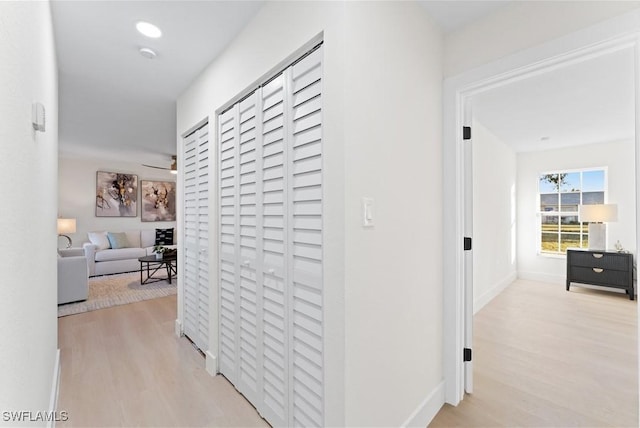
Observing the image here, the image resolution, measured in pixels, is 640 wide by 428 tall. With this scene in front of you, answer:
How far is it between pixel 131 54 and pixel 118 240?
200 inches

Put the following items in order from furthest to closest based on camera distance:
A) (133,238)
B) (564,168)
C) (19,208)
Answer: (133,238)
(564,168)
(19,208)

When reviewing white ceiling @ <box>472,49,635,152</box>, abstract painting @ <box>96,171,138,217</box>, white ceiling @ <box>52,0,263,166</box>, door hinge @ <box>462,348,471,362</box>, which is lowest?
door hinge @ <box>462,348,471,362</box>

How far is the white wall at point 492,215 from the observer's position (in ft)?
12.3

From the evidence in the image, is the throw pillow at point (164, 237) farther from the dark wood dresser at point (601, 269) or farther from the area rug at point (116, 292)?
the dark wood dresser at point (601, 269)

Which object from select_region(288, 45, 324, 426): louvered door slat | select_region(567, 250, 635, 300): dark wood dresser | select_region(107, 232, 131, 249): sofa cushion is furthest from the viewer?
select_region(107, 232, 131, 249): sofa cushion

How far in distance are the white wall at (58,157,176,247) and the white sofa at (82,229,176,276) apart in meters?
0.44

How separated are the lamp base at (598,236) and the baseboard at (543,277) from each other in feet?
2.29

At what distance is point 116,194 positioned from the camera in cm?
662

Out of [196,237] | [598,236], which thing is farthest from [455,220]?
[598,236]

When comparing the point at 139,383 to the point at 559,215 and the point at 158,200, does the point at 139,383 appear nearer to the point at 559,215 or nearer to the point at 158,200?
the point at 158,200

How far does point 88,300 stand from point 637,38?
5.71m

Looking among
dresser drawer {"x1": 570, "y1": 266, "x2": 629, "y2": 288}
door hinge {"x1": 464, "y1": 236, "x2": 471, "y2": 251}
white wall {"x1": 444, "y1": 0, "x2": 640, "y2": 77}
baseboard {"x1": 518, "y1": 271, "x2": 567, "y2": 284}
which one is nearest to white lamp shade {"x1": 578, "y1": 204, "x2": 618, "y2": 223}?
dresser drawer {"x1": 570, "y1": 266, "x2": 629, "y2": 288}

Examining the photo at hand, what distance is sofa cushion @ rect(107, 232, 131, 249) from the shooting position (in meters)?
6.02

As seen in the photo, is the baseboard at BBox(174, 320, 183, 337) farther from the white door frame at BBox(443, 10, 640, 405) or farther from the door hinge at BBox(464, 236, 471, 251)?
the door hinge at BBox(464, 236, 471, 251)
